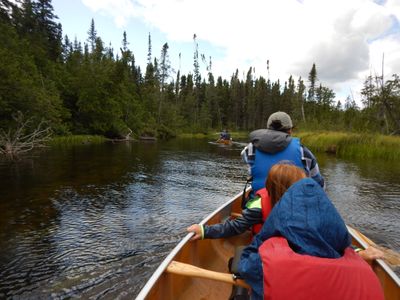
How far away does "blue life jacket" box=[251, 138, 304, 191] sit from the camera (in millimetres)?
3557

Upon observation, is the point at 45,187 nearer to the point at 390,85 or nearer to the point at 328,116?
the point at 390,85

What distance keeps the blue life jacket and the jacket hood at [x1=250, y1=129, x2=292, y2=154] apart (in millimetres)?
58

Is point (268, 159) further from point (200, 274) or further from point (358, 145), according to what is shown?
point (358, 145)

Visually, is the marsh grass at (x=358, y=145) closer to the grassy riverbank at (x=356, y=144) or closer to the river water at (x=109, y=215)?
the grassy riverbank at (x=356, y=144)

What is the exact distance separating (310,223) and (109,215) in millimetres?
6293

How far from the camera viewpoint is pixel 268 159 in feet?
12.0

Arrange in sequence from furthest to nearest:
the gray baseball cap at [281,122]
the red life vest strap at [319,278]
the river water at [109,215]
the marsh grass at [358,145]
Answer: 1. the marsh grass at [358,145]
2. the river water at [109,215]
3. the gray baseball cap at [281,122]
4. the red life vest strap at [319,278]

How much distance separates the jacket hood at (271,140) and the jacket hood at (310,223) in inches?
63.2

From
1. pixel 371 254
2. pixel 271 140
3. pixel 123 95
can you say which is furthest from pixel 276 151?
pixel 123 95

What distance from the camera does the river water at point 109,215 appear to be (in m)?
4.55

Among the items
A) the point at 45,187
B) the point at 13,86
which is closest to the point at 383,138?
the point at 45,187

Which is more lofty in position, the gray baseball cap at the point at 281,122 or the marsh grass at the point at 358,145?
the gray baseball cap at the point at 281,122

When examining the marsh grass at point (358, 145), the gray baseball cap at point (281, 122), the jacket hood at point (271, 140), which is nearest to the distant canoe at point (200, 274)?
the jacket hood at point (271, 140)

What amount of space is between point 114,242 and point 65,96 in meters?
34.9
